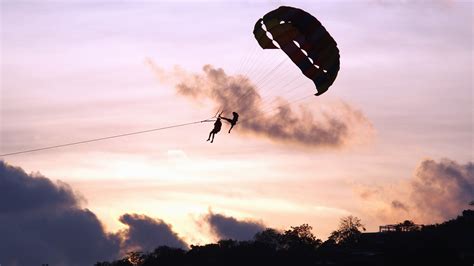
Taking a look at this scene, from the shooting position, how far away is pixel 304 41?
74562mm

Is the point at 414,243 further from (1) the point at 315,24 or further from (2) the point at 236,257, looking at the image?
(1) the point at 315,24

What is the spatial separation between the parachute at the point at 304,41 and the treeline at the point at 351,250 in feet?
164

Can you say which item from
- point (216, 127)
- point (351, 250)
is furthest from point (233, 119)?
point (351, 250)

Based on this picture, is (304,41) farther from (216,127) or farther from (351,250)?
(351,250)

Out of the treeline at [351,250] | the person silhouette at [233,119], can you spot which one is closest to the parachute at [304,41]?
the person silhouette at [233,119]

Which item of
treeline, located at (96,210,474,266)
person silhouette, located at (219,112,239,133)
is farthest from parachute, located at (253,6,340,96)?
treeline, located at (96,210,474,266)

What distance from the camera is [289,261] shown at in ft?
493

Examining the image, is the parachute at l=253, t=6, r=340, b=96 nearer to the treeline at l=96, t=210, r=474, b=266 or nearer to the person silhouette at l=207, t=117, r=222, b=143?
the person silhouette at l=207, t=117, r=222, b=143

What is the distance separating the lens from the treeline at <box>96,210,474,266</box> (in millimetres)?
126312

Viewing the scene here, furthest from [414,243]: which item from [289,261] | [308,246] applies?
[308,246]

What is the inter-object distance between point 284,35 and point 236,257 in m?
84.5

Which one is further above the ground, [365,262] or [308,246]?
[308,246]

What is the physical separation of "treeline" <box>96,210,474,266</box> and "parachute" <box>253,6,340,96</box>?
50.1m

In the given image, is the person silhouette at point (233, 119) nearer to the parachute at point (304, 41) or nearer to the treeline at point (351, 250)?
the parachute at point (304, 41)
